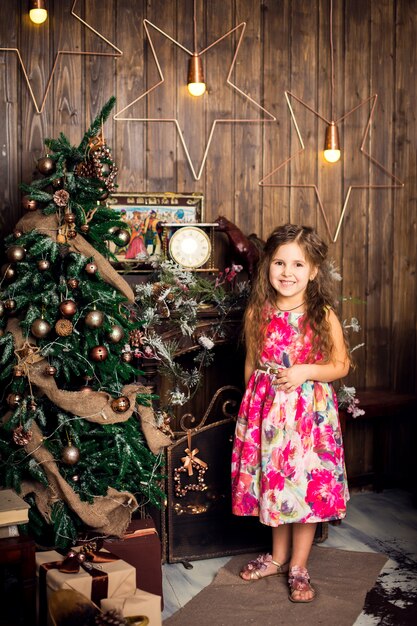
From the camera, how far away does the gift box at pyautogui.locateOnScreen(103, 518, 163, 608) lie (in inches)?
95.7

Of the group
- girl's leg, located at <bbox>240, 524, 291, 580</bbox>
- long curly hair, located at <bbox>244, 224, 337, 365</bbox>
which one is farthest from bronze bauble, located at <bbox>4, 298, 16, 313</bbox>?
girl's leg, located at <bbox>240, 524, 291, 580</bbox>

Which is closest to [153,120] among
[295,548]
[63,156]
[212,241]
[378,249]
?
[212,241]

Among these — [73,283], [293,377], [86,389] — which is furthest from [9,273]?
[293,377]

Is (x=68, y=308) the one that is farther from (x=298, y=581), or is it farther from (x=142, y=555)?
(x=298, y=581)

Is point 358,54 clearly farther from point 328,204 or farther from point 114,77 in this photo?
point 114,77

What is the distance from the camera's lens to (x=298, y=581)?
8.73 ft

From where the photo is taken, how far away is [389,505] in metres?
3.64

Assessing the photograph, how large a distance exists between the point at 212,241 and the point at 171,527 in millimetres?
1191

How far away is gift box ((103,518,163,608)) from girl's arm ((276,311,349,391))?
71 cm

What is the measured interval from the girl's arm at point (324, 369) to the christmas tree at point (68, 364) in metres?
0.54

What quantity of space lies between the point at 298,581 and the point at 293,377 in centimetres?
71

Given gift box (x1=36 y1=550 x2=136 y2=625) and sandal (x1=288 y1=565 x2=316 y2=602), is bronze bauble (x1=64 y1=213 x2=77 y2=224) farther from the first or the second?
sandal (x1=288 y1=565 x2=316 y2=602)

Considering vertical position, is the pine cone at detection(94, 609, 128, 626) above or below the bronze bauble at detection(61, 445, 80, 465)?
below

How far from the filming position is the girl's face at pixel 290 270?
2.75m
